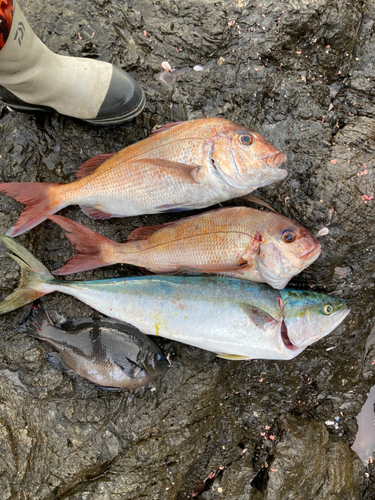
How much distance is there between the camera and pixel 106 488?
2.97 metres

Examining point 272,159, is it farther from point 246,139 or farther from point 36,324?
point 36,324

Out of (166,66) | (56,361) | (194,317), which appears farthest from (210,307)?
(166,66)

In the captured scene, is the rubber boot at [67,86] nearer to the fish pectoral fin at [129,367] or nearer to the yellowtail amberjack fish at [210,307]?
the yellowtail amberjack fish at [210,307]

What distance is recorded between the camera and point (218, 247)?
2.62 m

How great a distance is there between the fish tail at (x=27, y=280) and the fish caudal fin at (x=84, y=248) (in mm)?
125

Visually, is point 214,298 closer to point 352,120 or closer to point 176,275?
point 176,275

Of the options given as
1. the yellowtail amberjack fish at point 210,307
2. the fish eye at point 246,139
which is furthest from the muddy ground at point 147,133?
the fish eye at point 246,139

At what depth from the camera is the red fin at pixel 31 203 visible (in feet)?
9.09

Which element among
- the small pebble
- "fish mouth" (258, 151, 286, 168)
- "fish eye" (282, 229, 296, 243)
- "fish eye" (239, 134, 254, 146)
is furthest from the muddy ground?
"fish eye" (239, 134, 254, 146)

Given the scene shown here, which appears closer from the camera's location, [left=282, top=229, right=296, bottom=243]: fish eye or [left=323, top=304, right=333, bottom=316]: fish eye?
[left=282, top=229, right=296, bottom=243]: fish eye

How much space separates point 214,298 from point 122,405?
1228 mm

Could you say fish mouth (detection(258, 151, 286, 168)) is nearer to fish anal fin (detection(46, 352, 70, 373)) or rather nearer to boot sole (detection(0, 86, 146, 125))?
boot sole (detection(0, 86, 146, 125))

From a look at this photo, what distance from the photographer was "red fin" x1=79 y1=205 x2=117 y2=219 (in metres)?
2.88

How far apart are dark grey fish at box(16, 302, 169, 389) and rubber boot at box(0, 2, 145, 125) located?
1.57 meters
